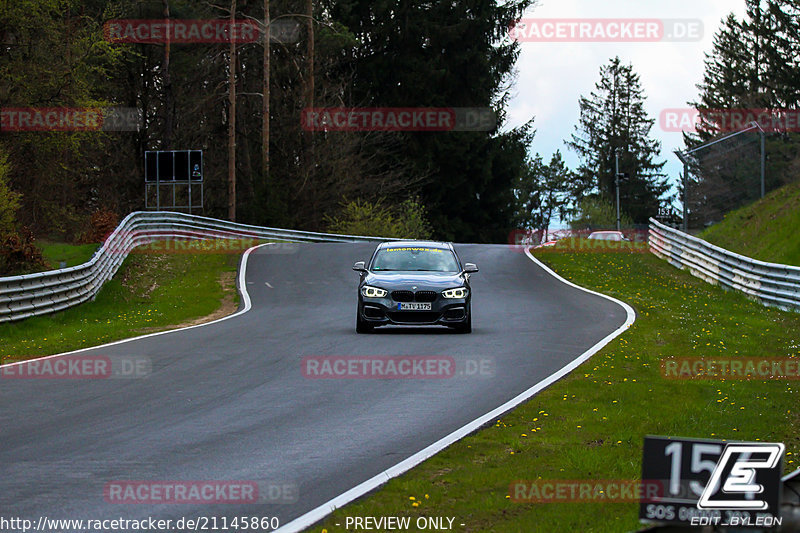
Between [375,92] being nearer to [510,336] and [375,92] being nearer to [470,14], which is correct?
[470,14]

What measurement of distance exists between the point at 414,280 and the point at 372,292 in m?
0.80

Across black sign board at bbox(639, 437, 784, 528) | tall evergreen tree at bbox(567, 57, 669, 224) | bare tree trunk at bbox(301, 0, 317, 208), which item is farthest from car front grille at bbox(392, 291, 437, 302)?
tall evergreen tree at bbox(567, 57, 669, 224)

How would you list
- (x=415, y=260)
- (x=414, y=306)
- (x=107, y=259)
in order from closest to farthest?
(x=414, y=306) < (x=415, y=260) < (x=107, y=259)

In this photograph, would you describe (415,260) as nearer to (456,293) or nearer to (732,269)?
(456,293)

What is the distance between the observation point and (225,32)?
59688 millimetres

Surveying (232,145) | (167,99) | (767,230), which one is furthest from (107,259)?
(232,145)

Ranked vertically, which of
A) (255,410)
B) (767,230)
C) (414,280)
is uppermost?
(767,230)

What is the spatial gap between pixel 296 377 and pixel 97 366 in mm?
3039

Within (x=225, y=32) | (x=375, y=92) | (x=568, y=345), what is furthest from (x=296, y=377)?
(x=375, y=92)

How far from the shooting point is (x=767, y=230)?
39.6 m

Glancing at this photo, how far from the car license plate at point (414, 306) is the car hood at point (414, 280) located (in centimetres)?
28

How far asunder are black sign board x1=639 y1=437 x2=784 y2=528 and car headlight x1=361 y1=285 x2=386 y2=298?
52.2 ft

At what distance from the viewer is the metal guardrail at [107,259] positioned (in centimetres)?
2278

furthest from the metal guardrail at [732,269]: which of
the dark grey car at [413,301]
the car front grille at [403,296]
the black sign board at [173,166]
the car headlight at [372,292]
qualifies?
the black sign board at [173,166]
